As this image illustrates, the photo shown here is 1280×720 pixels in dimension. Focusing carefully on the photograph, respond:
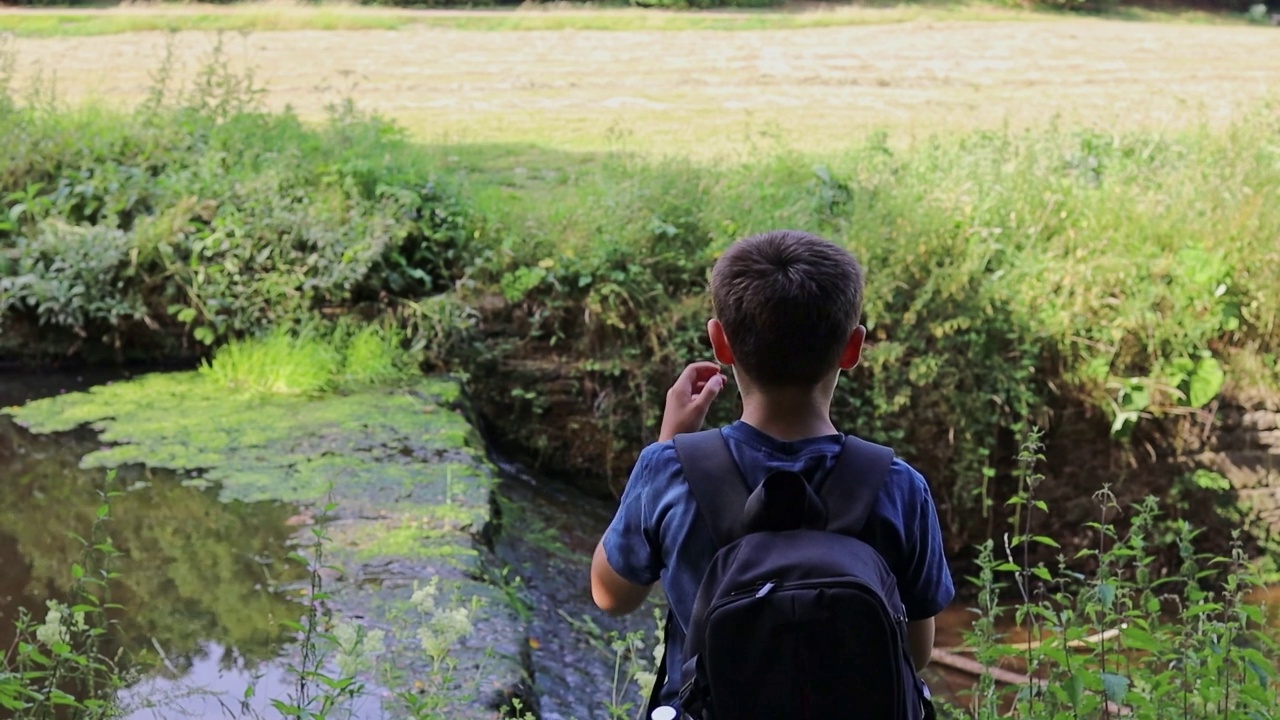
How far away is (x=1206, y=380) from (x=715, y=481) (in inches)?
228

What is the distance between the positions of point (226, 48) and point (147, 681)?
12031 millimetres

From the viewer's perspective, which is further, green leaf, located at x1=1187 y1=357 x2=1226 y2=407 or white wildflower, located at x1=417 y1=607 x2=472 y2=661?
green leaf, located at x1=1187 y1=357 x2=1226 y2=407

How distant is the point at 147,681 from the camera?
3678 millimetres

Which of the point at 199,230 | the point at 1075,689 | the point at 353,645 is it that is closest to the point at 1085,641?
the point at 1075,689

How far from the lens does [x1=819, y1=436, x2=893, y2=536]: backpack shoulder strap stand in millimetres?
1879

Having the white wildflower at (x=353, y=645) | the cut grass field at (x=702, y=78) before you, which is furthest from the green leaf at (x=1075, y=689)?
the cut grass field at (x=702, y=78)

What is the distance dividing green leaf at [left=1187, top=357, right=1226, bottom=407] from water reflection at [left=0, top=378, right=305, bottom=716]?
4878mm

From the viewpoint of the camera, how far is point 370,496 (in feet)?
15.8

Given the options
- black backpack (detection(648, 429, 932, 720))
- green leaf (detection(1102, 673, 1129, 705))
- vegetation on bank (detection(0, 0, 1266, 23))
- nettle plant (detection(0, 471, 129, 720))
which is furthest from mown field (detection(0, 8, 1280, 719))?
vegetation on bank (detection(0, 0, 1266, 23))

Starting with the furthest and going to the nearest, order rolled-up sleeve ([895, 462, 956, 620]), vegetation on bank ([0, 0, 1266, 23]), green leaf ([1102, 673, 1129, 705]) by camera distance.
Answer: vegetation on bank ([0, 0, 1266, 23])
green leaf ([1102, 673, 1129, 705])
rolled-up sleeve ([895, 462, 956, 620])

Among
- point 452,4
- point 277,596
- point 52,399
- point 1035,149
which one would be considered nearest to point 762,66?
point 452,4

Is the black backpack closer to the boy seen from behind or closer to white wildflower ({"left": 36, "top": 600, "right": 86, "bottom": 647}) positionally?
the boy seen from behind

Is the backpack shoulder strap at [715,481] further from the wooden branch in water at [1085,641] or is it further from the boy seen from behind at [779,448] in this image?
the wooden branch in water at [1085,641]

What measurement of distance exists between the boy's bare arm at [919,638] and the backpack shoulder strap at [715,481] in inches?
15.8
